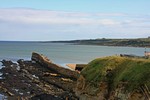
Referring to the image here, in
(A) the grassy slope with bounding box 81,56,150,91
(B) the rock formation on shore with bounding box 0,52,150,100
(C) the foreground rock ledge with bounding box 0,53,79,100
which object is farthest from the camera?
(C) the foreground rock ledge with bounding box 0,53,79,100

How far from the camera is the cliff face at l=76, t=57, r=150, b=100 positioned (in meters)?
24.4

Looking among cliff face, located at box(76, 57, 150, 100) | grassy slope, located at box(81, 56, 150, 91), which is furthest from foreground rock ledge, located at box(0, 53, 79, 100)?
grassy slope, located at box(81, 56, 150, 91)

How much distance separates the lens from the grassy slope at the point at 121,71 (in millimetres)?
24970

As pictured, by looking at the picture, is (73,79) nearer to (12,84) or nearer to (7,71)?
(12,84)

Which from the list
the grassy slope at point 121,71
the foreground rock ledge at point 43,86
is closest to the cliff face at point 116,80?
the grassy slope at point 121,71

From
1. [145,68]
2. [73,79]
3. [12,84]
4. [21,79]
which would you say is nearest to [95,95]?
[145,68]

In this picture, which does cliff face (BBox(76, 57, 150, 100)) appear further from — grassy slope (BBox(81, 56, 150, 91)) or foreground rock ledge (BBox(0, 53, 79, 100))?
foreground rock ledge (BBox(0, 53, 79, 100))

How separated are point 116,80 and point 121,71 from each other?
1137mm

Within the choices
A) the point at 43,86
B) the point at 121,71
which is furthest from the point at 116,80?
the point at 43,86

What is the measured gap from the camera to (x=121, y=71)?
27.8m

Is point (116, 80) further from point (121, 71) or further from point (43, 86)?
point (43, 86)

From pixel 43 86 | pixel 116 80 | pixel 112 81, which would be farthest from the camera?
pixel 43 86

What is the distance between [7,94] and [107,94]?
22.1m

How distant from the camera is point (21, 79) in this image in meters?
60.4
